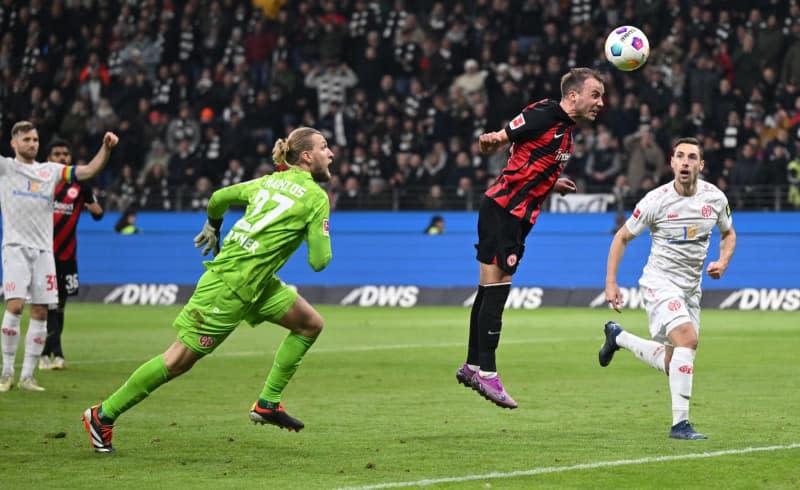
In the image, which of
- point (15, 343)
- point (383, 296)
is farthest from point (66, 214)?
point (383, 296)

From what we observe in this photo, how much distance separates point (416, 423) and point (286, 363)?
4.14 ft

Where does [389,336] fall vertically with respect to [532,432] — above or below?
below

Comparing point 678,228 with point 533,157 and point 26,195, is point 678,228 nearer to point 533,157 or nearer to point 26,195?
point 533,157

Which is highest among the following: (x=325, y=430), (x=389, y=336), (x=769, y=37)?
(x=769, y=37)

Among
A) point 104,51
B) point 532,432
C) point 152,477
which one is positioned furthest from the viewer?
point 104,51

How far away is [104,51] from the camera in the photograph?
32656 mm

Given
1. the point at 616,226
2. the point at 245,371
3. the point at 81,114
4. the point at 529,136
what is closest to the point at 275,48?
the point at 81,114

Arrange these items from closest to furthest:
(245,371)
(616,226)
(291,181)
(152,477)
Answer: (152,477)
(291,181)
(245,371)
(616,226)

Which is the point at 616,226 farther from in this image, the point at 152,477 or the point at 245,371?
the point at 152,477

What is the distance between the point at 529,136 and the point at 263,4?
22.7 m

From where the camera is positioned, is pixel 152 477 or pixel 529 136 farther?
pixel 529 136

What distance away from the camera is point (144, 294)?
2616 centimetres

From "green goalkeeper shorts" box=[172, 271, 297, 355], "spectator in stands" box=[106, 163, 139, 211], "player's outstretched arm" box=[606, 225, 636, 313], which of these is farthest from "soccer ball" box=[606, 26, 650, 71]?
"spectator in stands" box=[106, 163, 139, 211]

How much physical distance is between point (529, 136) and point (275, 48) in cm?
2184
